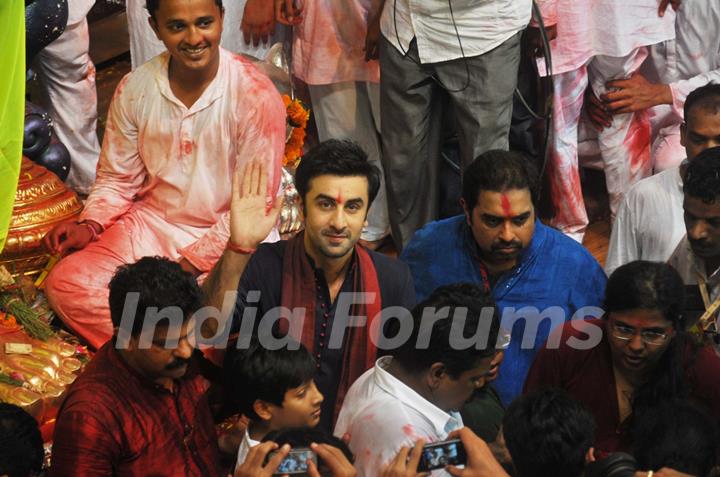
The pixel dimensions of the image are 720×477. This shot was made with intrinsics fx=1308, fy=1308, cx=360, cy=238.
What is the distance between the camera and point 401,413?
360cm

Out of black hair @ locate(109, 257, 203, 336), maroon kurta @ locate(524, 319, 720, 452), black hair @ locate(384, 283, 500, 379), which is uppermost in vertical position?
black hair @ locate(109, 257, 203, 336)

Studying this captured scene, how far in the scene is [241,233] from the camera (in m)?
4.48

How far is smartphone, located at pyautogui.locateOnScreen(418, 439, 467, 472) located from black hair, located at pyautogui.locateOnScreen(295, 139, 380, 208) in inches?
54.1

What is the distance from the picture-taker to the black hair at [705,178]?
4.53 metres

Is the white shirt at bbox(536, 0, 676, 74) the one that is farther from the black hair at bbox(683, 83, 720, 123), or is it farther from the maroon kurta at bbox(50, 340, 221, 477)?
the maroon kurta at bbox(50, 340, 221, 477)

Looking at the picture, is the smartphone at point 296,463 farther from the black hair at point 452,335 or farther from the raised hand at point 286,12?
the raised hand at point 286,12

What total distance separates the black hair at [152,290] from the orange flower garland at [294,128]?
2.20 meters

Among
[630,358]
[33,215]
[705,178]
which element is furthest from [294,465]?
Answer: [33,215]

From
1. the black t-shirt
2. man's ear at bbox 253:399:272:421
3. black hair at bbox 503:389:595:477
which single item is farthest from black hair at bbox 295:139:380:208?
black hair at bbox 503:389:595:477

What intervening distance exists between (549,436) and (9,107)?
2175mm

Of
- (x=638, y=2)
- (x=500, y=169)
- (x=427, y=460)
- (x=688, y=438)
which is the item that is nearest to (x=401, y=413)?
(x=427, y=460)

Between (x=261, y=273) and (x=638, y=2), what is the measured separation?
271 cm

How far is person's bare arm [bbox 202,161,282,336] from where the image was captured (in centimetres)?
448

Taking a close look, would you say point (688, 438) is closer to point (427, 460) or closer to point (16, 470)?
point (427, 460)
